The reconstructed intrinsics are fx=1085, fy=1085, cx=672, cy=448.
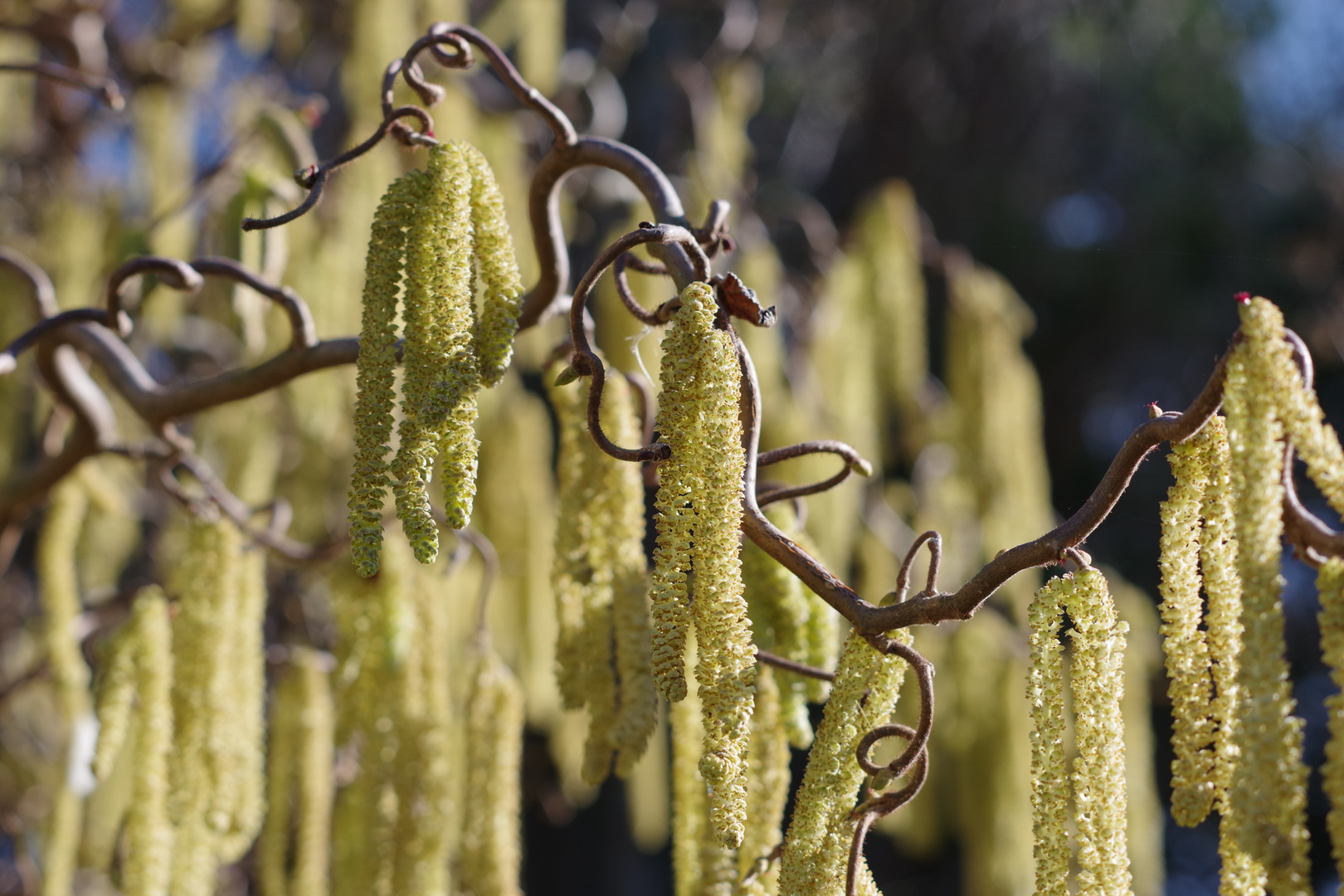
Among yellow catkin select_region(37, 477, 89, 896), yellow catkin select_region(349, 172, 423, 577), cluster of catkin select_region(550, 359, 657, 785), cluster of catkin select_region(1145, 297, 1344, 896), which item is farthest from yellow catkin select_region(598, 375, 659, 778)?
yellow catkin select_region(37, 477, 89, 896)

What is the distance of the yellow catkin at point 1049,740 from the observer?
0.63 metres

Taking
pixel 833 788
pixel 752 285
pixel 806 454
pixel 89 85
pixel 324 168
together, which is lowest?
pixel 833 788

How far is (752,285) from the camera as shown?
227 centimetres

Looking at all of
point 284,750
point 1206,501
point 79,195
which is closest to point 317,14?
point 79,195

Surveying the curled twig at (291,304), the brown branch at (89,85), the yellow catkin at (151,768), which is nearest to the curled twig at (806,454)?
→ the curled twig at (291,304)

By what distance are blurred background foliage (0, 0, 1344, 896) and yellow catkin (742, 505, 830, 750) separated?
74 cm

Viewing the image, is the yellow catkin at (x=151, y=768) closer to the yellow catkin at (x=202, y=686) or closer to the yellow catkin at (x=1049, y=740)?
the yellow catkin at (x=202, y=686)

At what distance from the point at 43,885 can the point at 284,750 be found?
37 centimetres

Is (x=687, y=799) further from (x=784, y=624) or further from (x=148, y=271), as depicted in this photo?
(x=148, y=271)

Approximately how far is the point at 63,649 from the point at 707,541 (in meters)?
1.12

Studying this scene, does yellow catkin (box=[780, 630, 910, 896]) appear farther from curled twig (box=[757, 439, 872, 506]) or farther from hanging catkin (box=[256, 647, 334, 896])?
hanging catkin (box=[256, 647, 334, 896])

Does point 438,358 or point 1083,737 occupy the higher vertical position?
point 438,358

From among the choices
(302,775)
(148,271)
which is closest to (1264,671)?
(148,271)

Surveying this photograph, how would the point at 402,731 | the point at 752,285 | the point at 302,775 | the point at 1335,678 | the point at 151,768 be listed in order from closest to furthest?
the point at 1335,678 → the point at 151,768 → the point at 402,731 → the point at 302,775 → the point at 752,285
